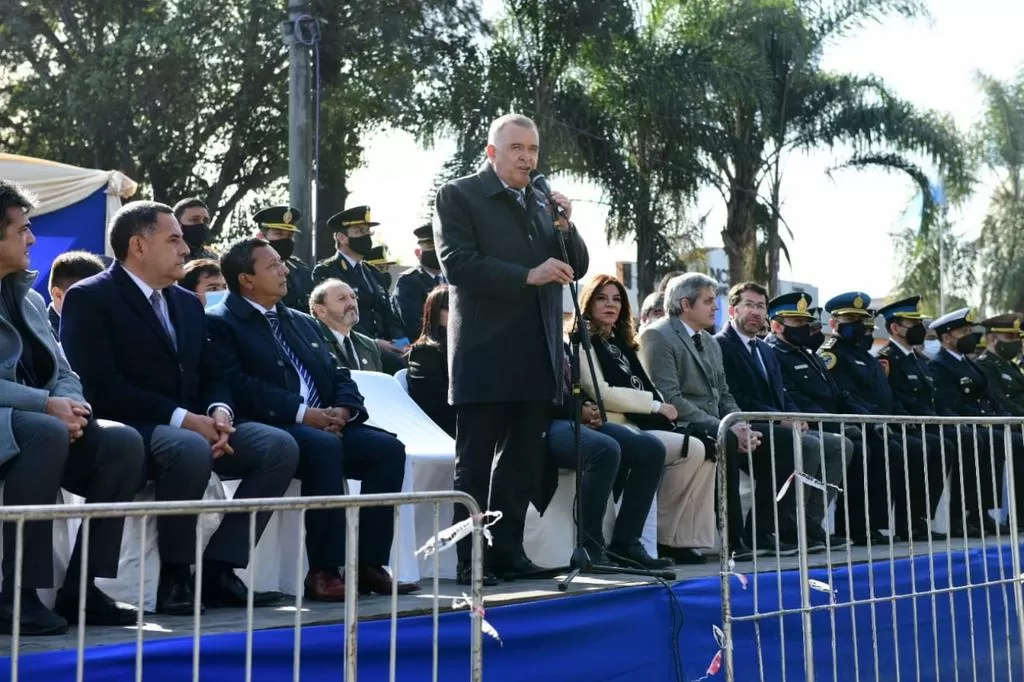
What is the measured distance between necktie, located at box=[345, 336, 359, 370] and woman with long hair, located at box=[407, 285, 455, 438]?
1.95ft

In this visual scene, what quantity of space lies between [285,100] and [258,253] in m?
14.2

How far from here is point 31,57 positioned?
790 inches

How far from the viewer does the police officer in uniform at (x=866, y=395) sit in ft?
30.1

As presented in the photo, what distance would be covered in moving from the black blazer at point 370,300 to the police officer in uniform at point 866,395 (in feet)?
9.90

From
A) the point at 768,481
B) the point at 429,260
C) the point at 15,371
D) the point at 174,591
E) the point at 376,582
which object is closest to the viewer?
the point at 15,371

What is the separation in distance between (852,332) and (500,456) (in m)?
4.77

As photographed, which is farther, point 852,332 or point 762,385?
point 852,332

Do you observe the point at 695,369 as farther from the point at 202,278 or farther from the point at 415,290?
the point at 415,290

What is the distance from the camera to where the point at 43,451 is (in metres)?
4.64

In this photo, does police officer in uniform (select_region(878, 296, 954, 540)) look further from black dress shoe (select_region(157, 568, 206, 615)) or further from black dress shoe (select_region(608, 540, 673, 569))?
black dress shoe (select_region(157, 568, 206, 615))

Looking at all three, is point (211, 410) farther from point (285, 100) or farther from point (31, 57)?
point (31, 57)

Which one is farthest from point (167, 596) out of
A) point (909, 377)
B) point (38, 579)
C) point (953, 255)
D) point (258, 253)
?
point (953, 255)

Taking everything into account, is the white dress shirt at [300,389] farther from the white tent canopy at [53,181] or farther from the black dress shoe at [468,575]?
the white tent canopy at [53,181]

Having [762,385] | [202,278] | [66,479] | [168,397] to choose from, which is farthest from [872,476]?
[66,479]
